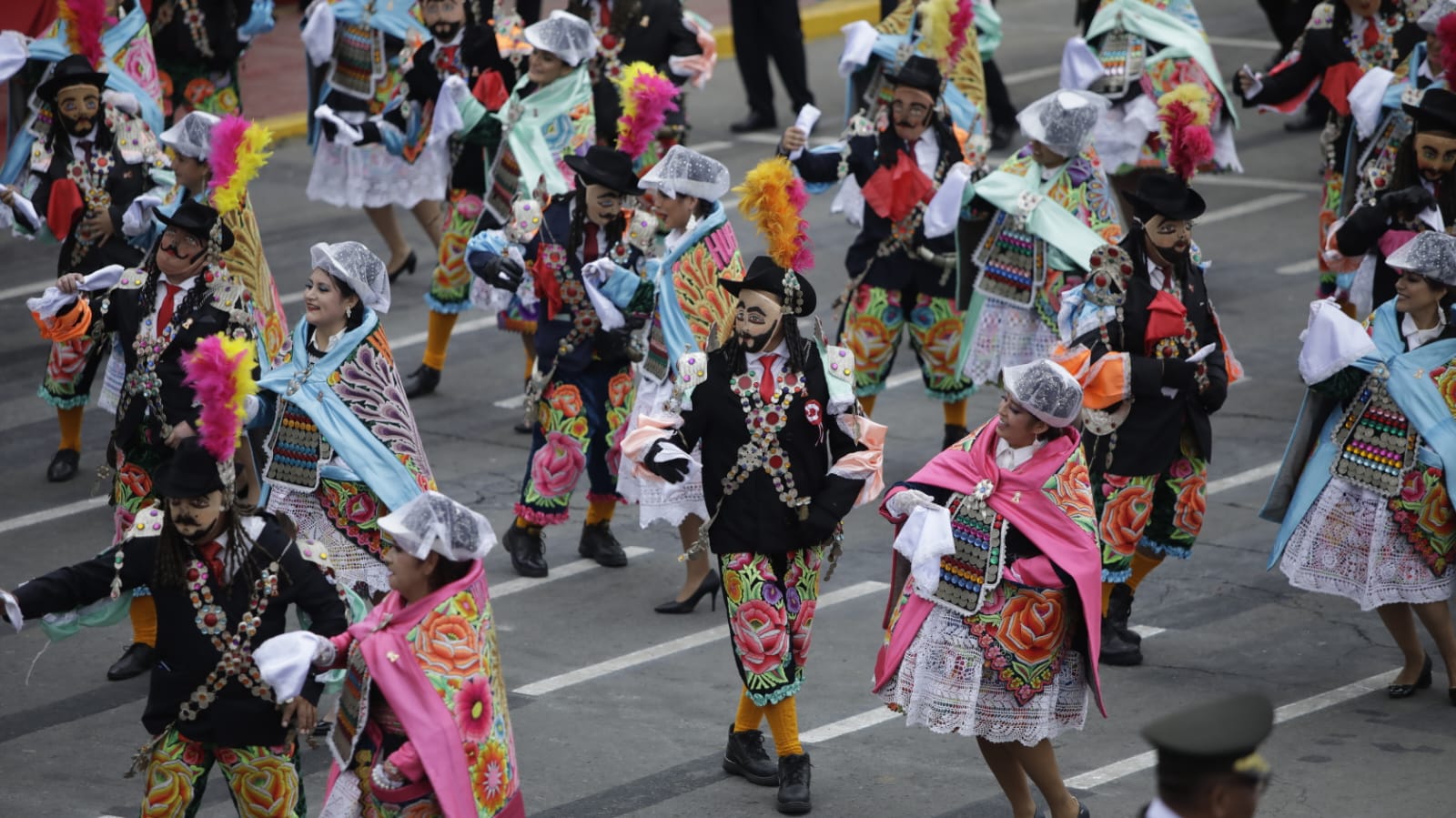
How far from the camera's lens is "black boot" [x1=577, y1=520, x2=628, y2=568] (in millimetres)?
10555

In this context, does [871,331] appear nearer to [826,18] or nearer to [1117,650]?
[1117,650]

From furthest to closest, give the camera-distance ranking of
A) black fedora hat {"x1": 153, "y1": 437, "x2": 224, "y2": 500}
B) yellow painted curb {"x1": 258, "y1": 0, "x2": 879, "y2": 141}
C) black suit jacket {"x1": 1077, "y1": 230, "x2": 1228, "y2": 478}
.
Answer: yellow painted curb {"x1": 258, "y1": 0, "x2": 879, "y2": 141} → black suit jacket {"x1": 1077, "y1": 230, "x2": 1228, "y2": 478} → black fedora hat {"x1": 153, "y1": 437, "x2": 224, "y2": 500}

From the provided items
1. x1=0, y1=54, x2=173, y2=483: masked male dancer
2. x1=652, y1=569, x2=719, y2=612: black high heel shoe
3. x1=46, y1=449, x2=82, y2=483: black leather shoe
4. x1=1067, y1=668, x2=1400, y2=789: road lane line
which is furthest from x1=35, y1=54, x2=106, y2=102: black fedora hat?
x1=1067, y1=668, x2=1400, y2=789: road lane line

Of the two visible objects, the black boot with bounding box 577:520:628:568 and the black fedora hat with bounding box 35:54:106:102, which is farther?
the black boot with bounding box 577:520:628:568

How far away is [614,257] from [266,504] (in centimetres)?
234

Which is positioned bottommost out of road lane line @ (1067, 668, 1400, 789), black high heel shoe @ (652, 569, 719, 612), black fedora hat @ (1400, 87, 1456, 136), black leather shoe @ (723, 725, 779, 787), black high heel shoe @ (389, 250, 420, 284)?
black high heel shoe @ (389, 250, 420, 284)

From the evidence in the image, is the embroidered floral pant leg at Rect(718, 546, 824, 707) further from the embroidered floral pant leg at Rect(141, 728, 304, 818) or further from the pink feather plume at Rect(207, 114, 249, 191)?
the pink feather plume at Rect(207, 114, 249, 191)

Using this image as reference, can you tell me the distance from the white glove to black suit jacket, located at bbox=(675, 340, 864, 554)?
0.50 m

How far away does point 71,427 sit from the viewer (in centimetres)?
1152

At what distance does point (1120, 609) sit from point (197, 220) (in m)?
4.31

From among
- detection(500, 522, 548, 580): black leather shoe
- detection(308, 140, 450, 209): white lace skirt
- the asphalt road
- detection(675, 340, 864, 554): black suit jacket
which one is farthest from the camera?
detection(308, 140, 450, 209): white lace skirt

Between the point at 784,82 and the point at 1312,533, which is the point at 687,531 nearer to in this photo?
the point at 1312,533

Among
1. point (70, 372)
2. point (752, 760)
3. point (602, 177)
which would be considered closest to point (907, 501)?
point (752, 760)

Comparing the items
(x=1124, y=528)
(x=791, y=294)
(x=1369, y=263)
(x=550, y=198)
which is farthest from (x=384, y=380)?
(x=1369, y=263)
